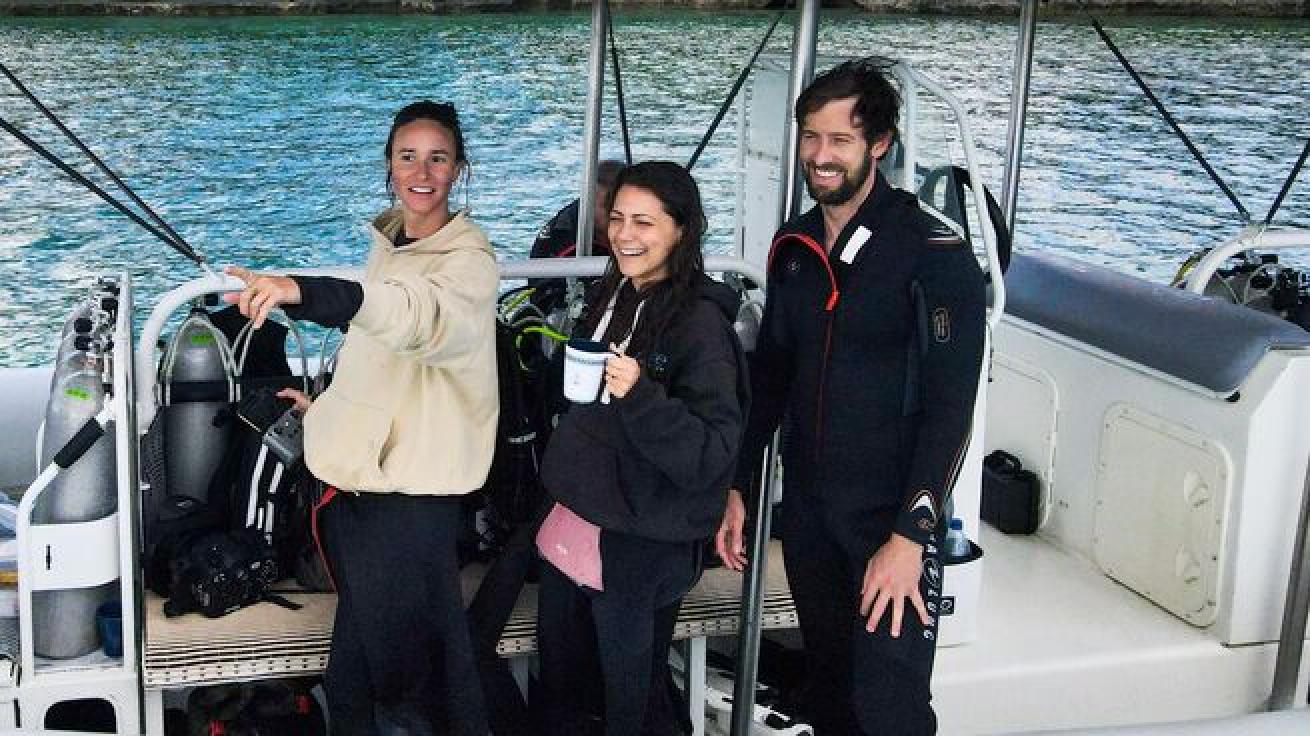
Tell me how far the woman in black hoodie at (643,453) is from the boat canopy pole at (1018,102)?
1579 mm

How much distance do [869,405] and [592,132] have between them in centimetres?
135

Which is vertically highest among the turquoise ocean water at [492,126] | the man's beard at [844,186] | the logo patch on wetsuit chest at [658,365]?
the man's beard at [844,186]

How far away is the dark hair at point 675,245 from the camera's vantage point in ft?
6.92

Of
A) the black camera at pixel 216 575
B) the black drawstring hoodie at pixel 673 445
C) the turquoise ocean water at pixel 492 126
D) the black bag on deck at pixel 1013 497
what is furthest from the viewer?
the turquoise ocean water at pixel 492 126

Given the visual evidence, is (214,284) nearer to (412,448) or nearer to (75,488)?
(75,488)

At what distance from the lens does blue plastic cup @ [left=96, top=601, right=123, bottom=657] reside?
8.09 feet

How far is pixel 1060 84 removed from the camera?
27156 mm

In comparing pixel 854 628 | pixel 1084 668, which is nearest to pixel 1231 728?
pixel 854 628

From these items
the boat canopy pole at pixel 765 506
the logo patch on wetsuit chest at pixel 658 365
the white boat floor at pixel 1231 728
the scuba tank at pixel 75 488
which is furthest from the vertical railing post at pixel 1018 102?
the scuba tank at pixel 75 488

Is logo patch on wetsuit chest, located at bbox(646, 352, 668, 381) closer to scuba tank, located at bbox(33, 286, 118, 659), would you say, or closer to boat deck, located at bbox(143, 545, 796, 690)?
boat deck, located at bbox(143, 545, 796, 690)

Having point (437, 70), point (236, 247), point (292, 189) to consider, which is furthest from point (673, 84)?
point (236, 247)

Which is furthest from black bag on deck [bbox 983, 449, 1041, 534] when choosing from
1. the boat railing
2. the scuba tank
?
A: the scuba tank

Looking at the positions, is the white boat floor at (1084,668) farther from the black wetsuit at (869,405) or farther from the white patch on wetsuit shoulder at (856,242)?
the white patch on wetsuit shoulder at (856,242)

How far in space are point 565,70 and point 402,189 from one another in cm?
2569
